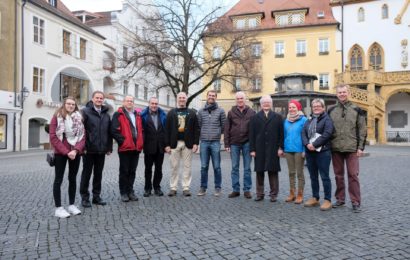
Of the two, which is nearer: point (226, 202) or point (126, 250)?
point (126, 250)

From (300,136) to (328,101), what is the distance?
11.9 meters

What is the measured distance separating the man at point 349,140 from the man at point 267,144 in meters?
1.03

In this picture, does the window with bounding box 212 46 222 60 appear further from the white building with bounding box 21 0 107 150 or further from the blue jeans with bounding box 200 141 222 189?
the blue jeans with bounding box 200 141 222 189

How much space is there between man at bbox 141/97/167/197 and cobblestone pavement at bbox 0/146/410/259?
0.50 metres

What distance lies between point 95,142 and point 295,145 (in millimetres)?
3615

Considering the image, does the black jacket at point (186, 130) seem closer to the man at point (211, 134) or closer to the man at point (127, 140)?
the man at point (211, 134)

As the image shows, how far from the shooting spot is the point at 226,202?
7289 millimetres

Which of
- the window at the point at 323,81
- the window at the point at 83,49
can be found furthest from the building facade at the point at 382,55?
the window at the point at 83,49

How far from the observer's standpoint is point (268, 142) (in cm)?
743

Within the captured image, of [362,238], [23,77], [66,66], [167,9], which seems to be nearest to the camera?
[362,238]

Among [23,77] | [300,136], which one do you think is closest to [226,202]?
[300,136]

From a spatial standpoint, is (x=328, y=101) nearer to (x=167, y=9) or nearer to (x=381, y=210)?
(x=167, y=9)

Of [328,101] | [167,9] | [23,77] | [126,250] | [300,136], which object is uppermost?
[167,9]

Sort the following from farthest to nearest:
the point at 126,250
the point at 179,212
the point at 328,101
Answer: the point at 328,101 < the point at 179,212 < the point at 126,250
